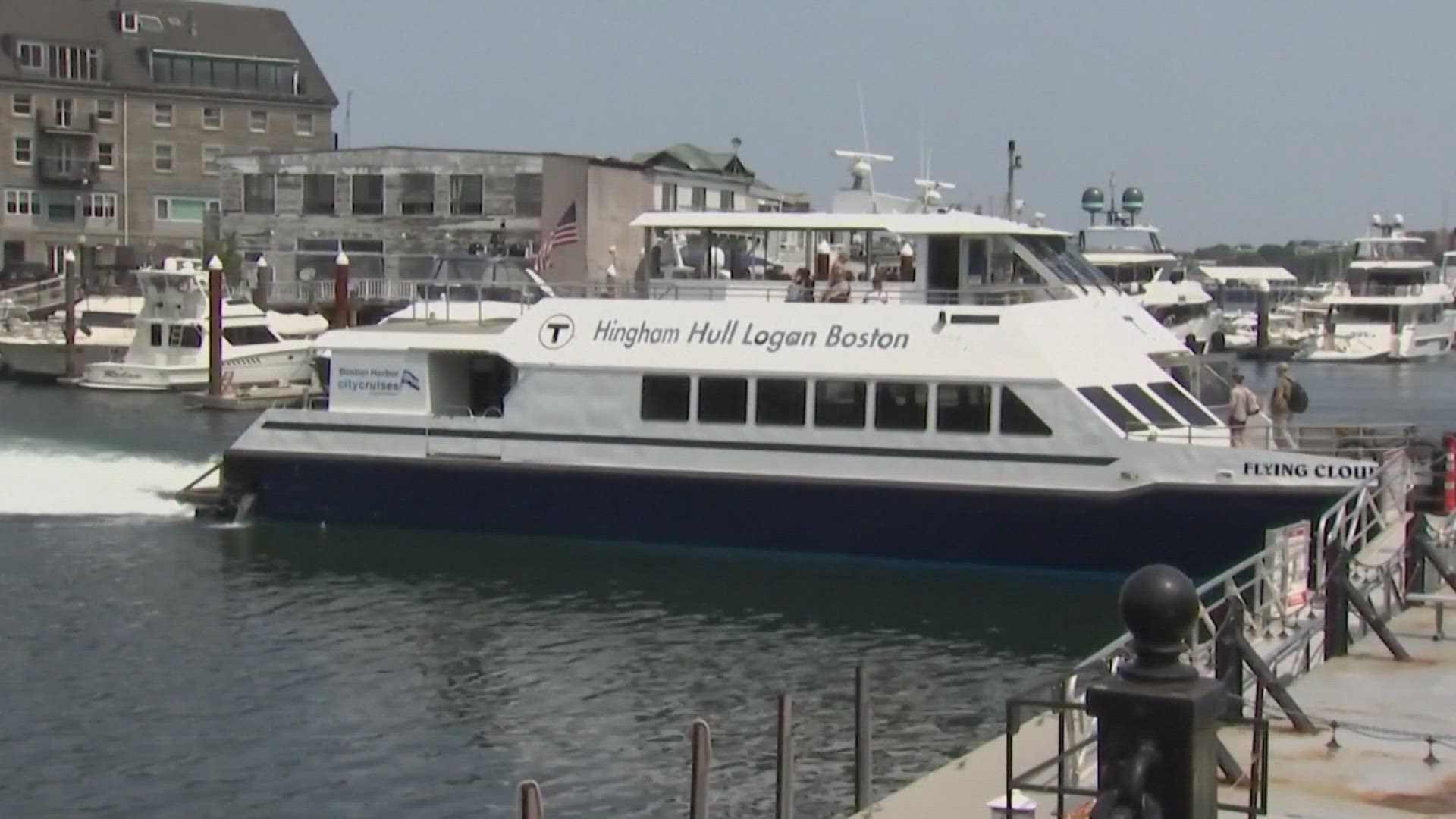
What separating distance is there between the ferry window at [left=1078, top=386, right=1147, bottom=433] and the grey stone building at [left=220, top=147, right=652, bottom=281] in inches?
1611

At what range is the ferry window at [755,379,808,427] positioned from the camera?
2461 centimetres

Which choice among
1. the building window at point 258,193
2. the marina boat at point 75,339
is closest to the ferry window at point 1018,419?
the marina boat at point 75,339

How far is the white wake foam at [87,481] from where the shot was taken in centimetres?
3081

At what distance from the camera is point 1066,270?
26.2 m

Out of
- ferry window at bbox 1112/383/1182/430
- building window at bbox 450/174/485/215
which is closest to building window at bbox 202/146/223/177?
building window at bbox 450/174/485/215

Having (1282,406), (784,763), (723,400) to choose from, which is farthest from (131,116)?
(784,763)

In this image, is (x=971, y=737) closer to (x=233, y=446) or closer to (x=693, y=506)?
(x=693, y=506)

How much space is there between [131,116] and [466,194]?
26.0 metres

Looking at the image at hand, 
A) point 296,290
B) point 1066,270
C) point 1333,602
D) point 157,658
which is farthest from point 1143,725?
point 296,290

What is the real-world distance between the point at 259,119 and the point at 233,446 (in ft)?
207

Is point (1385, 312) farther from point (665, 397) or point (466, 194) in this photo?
point (665, 397)

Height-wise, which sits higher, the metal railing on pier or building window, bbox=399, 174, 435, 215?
building window, bbox=399, 174, 435, 215

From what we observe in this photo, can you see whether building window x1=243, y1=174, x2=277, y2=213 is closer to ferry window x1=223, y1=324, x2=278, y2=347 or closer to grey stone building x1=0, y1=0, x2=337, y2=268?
ferry window x1=223, y1=324, x2=278, y2=347

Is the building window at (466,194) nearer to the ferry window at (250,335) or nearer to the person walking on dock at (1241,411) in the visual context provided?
the ferry window at (250,335)
